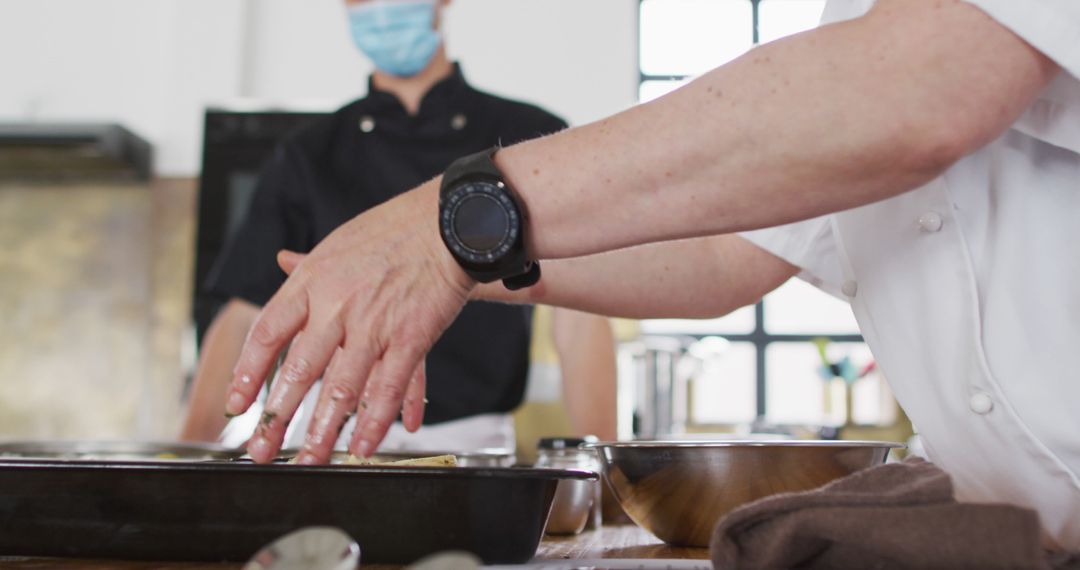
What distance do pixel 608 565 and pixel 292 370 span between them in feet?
0.75

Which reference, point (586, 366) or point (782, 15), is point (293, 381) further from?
point (782, 15)

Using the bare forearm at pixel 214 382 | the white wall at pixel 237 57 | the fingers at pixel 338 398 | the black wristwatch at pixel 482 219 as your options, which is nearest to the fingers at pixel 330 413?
the fingers at pixel 338 398

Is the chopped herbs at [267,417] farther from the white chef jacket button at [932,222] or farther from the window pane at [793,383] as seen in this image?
the window pane at [793,383]

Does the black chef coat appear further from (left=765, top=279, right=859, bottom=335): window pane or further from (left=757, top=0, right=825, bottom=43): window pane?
(left=757, top=0, right=825, bottom=43): window pane

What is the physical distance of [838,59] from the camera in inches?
21.5

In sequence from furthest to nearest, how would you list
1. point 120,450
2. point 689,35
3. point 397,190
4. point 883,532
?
point 689,35 → point 397,190 → point 120,450 → point 883,532

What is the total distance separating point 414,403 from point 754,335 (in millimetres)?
3023

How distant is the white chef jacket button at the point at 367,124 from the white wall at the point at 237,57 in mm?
1321

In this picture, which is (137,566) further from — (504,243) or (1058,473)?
(1058,473)

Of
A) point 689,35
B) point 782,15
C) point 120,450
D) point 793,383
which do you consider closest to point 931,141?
point 120,450

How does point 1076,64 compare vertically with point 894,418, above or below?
above

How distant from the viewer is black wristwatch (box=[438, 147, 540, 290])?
0.61m

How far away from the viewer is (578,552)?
680 millimetres

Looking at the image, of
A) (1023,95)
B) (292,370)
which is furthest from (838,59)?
(292,370)
